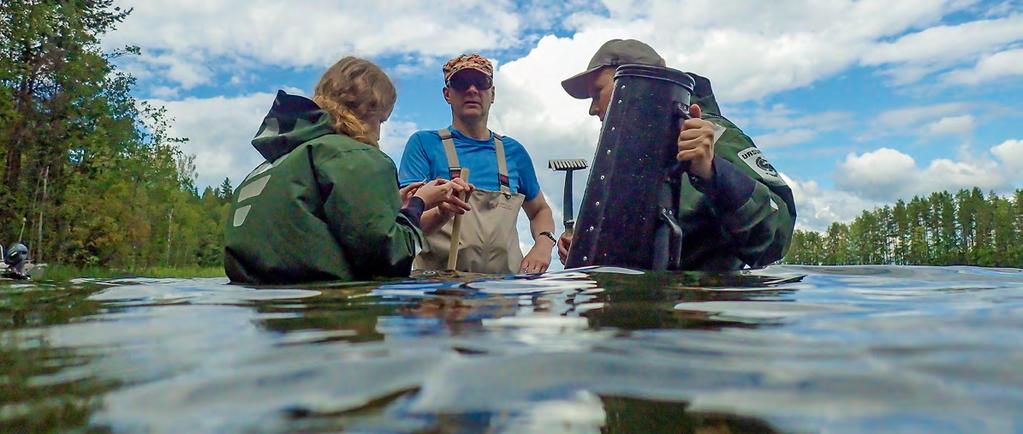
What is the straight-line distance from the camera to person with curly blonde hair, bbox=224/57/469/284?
382cm

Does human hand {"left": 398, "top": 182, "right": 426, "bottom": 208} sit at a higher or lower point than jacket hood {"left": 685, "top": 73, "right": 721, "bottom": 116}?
lower

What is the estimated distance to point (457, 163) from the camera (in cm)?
562

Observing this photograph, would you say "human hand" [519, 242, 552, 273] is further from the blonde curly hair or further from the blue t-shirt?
the blonde curly hair

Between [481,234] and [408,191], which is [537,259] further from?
[408,191]

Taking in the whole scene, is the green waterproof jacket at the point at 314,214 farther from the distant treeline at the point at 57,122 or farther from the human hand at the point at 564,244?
the distant treeline at the point at 57,122

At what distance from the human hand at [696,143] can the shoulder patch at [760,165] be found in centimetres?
71

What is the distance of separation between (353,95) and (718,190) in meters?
2.16

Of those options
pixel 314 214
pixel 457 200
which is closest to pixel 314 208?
pixel 314 214

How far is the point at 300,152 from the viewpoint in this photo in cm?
390

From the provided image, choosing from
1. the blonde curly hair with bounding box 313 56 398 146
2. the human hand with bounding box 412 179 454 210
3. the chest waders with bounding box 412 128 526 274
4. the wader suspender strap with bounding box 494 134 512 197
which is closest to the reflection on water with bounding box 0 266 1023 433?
the blonde curly hair with bounding box 313 56 398 146

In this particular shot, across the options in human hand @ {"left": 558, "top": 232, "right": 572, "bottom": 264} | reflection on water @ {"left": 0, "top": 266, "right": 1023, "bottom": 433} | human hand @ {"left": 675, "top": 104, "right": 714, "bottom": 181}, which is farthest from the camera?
human hand @ {"left": 558, "top": 232, "right": 572, "bottom": 264}

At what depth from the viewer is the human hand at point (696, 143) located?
393 centimetres

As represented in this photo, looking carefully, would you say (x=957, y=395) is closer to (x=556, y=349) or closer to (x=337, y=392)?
(x=556, y=349)

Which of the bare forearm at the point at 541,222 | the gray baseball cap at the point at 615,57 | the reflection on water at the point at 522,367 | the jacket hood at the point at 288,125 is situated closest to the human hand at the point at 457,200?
the jacket hood at the point at 288,125
